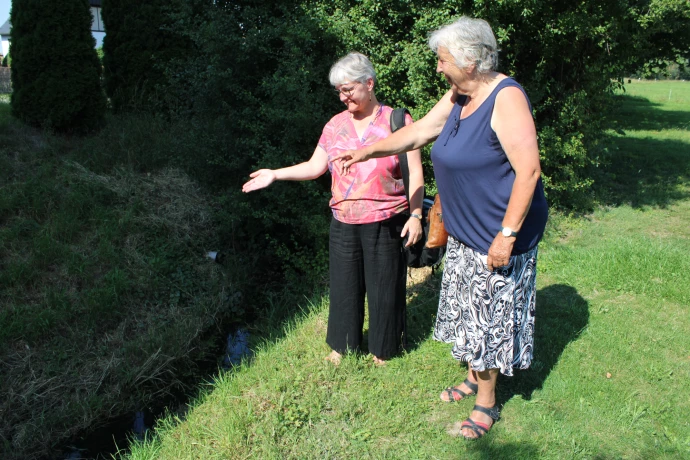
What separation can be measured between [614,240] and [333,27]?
11.7 feet

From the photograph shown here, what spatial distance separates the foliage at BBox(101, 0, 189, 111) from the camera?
8984 millimetres

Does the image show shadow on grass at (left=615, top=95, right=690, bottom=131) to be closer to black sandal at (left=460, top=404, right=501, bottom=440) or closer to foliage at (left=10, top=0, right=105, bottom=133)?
foliage at (left=10, top=0, right=105, bottom=133)

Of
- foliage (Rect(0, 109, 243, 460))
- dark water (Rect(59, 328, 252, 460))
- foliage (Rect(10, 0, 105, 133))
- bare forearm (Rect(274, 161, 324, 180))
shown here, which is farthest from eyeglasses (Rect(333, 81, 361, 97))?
foliage (Rect(10, 0, 105, 133))

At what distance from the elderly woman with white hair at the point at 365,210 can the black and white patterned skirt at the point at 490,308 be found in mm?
467

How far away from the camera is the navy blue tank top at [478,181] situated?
2639 millimetres

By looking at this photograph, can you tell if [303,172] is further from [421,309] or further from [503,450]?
[503,450]

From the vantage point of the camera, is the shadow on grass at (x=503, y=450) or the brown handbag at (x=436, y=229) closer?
the shadow on grass at (x=503, y=450)

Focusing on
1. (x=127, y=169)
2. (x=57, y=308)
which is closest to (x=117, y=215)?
(x=127, y=169)

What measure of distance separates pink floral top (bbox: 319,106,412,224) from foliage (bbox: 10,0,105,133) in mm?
5794

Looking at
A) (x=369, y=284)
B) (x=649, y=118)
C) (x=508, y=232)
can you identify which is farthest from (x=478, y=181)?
(x=649, y=118)

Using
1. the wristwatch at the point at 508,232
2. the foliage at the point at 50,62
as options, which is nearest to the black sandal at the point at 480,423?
the wristwatch at the point at 508,232

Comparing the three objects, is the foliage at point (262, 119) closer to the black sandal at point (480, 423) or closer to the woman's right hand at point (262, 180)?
the woman's right hand at point (262, 180)

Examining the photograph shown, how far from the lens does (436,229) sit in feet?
10.6

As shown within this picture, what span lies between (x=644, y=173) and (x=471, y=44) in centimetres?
721
